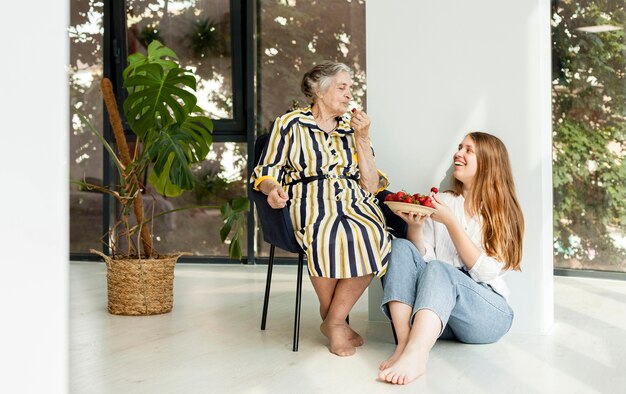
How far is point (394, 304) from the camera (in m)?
2.73

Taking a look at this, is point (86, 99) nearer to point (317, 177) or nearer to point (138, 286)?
point (138, 286)

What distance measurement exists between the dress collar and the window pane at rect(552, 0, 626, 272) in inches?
84.5

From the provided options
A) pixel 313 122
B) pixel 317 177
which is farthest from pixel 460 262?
pixel 313 122

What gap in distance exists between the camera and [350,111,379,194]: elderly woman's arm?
3064 mm

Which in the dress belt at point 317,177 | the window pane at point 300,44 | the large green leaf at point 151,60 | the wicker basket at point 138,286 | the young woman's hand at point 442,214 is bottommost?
the wicker basket at point 138,286

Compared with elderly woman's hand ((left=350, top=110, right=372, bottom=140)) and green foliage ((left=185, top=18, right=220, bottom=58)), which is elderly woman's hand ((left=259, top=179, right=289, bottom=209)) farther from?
green foliage ((left=185, top=18, right=220, bottom=58))

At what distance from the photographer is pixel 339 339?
2.89m

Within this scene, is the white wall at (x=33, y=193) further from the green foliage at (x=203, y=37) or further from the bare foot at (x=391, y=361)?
the green foliage at (x=203, y=37)

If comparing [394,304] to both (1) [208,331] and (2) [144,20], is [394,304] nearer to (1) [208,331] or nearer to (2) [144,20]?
(1) [208,331]

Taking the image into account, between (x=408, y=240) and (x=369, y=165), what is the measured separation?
0.35 meters

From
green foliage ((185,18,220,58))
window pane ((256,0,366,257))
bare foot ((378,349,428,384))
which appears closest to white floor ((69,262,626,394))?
bare foot ((378,349,428,384))

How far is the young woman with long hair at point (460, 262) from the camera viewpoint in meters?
2.60

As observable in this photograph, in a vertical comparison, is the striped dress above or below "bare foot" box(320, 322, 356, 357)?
above

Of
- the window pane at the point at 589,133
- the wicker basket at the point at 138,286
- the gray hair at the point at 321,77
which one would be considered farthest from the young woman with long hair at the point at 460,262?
the window pane at the point at 589,133
